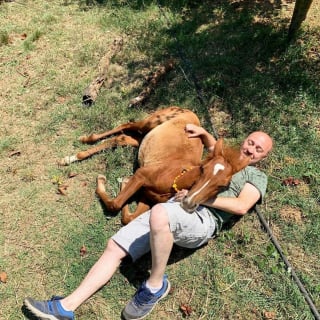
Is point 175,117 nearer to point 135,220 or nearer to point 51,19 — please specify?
point 135,220

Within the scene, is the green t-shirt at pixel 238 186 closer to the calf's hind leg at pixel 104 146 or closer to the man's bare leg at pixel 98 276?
the man's bare leg at pixel 98 276

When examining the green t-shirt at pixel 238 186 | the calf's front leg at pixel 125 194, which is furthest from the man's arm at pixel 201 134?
the calf's front leg at pixel 125 194

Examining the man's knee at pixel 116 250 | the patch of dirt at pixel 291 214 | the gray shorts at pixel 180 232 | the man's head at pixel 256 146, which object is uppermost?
the man's head at pixel 256 146

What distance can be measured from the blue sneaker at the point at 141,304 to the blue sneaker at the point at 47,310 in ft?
1.72

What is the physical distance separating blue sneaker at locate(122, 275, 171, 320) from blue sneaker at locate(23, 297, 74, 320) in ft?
1.72

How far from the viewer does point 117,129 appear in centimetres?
586

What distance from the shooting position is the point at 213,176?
141 inches

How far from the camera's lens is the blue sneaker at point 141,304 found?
399cm

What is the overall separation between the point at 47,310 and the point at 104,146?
A: 94.1 inches

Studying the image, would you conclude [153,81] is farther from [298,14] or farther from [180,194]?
[180,194]

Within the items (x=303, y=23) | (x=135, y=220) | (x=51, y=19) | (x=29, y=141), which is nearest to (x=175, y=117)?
(x=135, y=220)

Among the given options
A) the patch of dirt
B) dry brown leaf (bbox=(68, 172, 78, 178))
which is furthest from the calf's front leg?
the patch of dirt

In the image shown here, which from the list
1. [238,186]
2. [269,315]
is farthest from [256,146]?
[269,315]

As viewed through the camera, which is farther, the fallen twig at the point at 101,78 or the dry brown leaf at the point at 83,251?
the fallen twig at the point at 101,78
